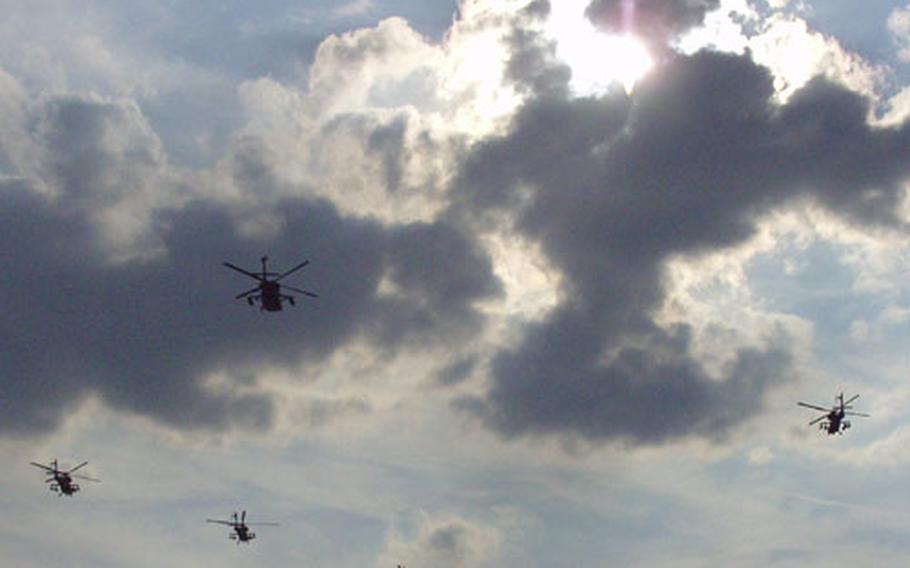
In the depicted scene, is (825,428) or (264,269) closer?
(264,269)

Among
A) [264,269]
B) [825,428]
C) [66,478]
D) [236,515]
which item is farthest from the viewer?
[236,515]

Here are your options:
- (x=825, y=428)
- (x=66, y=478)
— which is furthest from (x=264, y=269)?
(x=825, y=428)

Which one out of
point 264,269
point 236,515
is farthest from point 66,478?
point 264,269

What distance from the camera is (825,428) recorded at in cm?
15700

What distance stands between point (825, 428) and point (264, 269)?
80.8m

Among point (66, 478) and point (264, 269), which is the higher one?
point (264, 269)

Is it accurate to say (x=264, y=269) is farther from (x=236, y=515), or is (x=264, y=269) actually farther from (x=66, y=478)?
(x=236, y=515)

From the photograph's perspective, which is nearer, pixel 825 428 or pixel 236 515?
pixel 825 428

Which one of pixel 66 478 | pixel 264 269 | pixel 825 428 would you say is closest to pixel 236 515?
pixel 66 478

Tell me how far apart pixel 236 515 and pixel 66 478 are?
3402cm

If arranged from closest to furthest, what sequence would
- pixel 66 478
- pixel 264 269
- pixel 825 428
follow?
pixel 264 269, pixel 825 428, pixel 66 478

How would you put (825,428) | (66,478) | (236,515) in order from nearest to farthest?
(825,428)
(66,478)
(236,515)

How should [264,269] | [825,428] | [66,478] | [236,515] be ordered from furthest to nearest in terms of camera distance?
1. [236,515]
2. [66,478]
3. [825,428]
4. [264,269]

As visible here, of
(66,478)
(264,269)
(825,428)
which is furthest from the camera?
(66,478)
